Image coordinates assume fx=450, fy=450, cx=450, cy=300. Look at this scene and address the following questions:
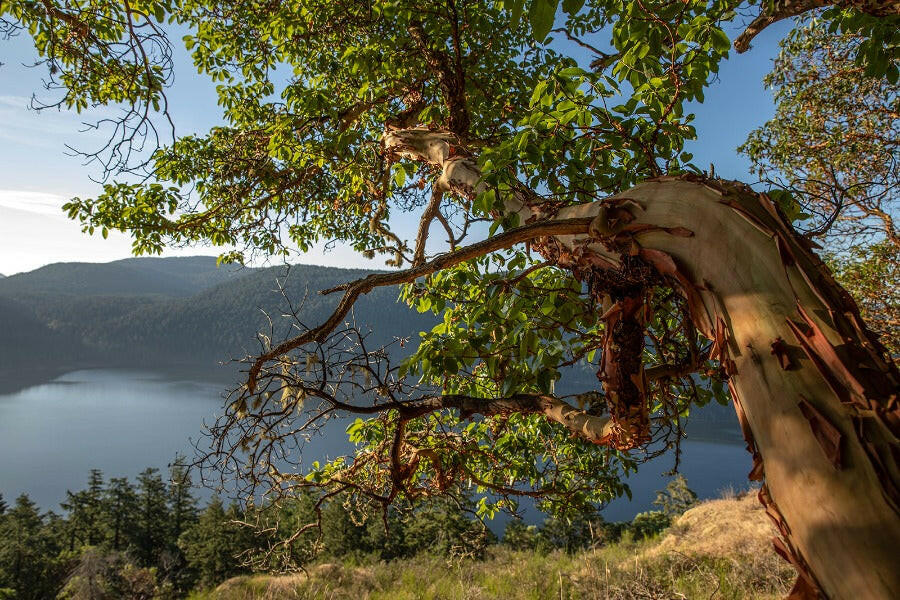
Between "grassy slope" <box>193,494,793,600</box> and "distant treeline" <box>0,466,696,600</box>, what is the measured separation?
829 cm

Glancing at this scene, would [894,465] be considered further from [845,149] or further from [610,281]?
[845,149]

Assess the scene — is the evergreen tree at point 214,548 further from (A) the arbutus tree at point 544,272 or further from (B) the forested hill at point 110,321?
(B) the forested hill at point 110,321

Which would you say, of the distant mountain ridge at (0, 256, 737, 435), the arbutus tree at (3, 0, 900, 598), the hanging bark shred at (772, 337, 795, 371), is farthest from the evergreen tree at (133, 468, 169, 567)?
the distant mountain ridge at (0, 256, 737, 435)

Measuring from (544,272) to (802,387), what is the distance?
2163 mm

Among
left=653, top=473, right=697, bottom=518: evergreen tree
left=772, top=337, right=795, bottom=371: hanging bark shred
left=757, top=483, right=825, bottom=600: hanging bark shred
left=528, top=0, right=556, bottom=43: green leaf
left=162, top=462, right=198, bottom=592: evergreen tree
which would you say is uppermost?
left=528, top=0, right=556, bottom=43: green leaf

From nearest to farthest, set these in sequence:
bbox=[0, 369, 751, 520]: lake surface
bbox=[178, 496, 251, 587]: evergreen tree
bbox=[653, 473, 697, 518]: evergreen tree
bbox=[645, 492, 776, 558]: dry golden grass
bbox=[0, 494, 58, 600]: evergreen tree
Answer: bbox=[645, 492, 776, 558]: dry golden grass
bbox=[0, 494, 58, 600]: evergreen tree
bbox=[178, 496, 251, 587]: evergreen tree
bbox=[653, 473, 697, 518]: evergreen tree
bbox=[0, 369, 751, 520]: lake surface

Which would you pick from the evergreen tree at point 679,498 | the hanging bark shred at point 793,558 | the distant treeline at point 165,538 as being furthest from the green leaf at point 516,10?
the evergreen tree at point 679,498

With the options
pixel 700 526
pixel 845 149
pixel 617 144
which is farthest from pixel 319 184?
pixel 700 526

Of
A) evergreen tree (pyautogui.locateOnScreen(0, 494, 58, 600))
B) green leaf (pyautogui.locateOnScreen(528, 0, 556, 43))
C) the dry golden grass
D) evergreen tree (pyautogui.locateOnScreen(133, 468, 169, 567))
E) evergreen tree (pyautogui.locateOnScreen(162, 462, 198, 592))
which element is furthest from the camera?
evergreen tree (pyautogui.locateOnScreen(133, 468, 169, 567))

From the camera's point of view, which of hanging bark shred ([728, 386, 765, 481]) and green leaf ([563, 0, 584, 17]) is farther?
green leaf ([563, 0, 584, 17])

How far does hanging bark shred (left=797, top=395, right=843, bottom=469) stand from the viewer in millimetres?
734

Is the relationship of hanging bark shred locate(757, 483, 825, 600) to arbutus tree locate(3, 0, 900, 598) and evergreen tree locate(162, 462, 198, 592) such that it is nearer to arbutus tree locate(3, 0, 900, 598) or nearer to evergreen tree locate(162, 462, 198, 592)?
arbutus tree locate(3, 0, 900, 598)

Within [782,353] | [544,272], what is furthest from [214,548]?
[782,353]

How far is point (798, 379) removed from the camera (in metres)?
0.83
